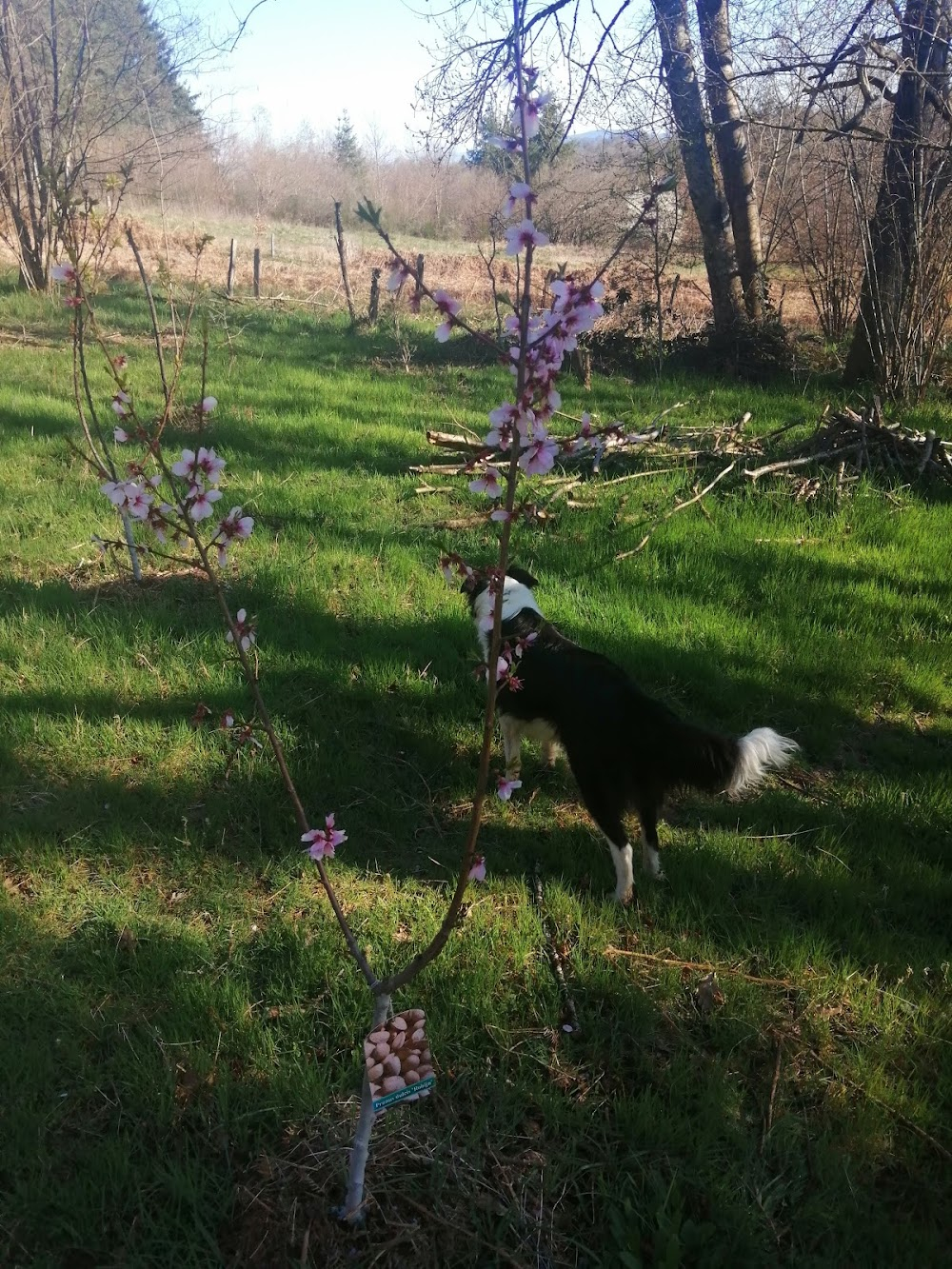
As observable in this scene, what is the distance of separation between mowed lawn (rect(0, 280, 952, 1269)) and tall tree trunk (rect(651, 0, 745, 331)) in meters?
6.58

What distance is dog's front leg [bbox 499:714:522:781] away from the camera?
3.64 meters

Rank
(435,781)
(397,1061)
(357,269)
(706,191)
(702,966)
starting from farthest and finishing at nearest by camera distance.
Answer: (357,269) → (706,191) → (435,781) → (702,966) → (397,1061)

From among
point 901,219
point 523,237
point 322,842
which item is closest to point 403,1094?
point 322,842

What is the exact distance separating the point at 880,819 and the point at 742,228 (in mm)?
10134

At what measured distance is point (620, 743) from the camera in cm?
288

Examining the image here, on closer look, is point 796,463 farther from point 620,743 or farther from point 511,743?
point 620,743

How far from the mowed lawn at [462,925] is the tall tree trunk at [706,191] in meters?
6.58

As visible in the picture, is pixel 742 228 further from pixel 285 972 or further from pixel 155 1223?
pixel 155 1223

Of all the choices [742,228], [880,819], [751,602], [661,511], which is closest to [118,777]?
[880,819]

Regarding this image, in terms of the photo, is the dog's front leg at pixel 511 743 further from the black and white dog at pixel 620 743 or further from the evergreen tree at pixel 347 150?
the evergreen tree at pixel 347 150

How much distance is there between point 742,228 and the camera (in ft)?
36.4

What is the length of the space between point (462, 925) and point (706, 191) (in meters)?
11.4

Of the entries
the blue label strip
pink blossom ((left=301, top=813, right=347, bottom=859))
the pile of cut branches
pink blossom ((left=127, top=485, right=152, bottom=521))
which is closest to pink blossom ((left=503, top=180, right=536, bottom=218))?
pink blossom ((left=127, top=485, right=152, bottom=521))

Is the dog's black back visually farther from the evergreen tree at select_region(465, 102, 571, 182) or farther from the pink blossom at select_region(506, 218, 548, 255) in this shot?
the evergreen tree at select_region(465, 102, 571, 182)
